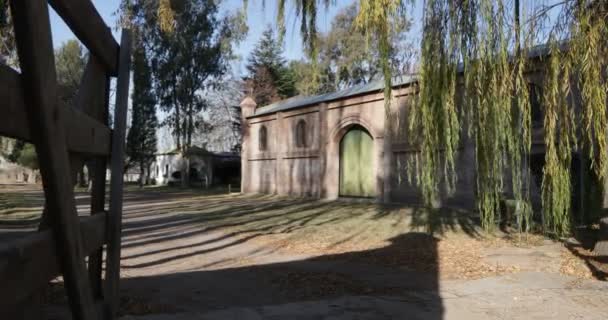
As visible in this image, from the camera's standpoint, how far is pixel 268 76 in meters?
55.1

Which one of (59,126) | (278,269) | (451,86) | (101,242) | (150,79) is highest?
(150,79)

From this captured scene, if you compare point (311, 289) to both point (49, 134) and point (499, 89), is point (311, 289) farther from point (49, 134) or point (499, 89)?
point (49, 134)

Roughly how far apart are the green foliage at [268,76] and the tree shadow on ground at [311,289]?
45.3 metres

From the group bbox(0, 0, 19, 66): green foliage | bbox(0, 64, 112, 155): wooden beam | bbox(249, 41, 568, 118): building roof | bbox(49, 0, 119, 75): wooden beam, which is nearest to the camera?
bbox(0, 64, 112, 155): wooden beam

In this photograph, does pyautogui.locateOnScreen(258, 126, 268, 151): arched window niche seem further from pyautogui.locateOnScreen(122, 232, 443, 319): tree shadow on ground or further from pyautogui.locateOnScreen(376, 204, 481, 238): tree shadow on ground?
pyautogui.locateOnScreen(122, 232, 443, 319): tree shadow on ground

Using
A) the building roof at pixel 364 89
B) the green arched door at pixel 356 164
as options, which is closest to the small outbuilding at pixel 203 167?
the building roof at pixel 364 89

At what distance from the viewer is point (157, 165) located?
61.6 metres

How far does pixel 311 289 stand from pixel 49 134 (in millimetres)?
5437

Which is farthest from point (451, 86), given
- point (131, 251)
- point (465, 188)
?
point (465, 188)

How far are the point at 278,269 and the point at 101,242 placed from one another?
5.74 meters

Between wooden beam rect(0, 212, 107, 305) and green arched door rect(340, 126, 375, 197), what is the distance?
2327cm

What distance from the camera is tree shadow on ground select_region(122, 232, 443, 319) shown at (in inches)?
220

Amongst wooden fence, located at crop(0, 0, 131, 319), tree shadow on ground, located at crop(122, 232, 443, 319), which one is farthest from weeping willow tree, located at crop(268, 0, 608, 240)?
wooden fence, located at crop(0, 0, 131, 319)

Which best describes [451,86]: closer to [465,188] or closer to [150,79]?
[465,188]
